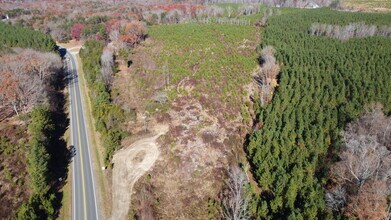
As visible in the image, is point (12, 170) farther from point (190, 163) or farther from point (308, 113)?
point (308, 113)

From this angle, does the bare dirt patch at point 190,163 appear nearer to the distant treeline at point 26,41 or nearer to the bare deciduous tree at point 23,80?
the bare deciduous tree at point 23,80

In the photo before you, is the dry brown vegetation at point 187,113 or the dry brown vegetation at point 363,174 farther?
the dry brown vegetation at point 187,113

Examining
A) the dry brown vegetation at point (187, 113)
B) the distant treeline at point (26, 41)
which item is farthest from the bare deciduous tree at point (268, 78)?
the distant treeline at point (26, 41)

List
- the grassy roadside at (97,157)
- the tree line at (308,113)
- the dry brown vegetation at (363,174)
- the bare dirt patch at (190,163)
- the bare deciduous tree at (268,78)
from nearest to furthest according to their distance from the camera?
the dry brown vegetation at (363,174) → the tree line at (308,113) → the bare dirt patch at (190,163) → the grassy roadside at (97,157) → the bare deciduous tree at (268,78)

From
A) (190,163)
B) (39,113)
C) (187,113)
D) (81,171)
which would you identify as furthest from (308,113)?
(39,113)

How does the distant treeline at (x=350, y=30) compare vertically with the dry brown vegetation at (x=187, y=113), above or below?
above

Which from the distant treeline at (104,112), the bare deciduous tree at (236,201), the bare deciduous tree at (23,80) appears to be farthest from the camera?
the bare deciduous tree at (23,80)

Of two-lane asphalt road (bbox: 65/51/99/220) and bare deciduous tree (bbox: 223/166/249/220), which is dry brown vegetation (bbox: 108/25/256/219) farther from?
two-lane asphalt road (bbox: 65/51/99/220)
